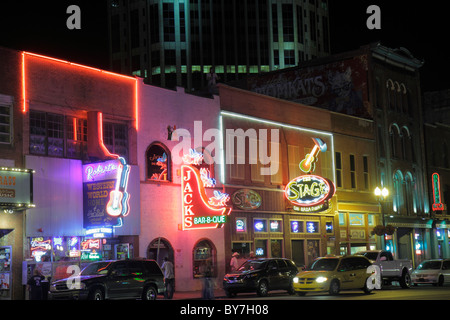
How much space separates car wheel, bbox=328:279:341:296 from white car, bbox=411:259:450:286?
9467 mm

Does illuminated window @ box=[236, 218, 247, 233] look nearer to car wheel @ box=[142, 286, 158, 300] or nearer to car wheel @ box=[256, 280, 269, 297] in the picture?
car wheel @ box=[256, 280, 269, 297]

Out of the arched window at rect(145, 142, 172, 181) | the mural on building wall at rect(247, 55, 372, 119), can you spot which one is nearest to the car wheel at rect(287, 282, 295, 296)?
the arched window at rect(145, 142, 172, 181)

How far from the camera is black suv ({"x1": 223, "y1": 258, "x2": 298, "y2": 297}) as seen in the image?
1182 inches

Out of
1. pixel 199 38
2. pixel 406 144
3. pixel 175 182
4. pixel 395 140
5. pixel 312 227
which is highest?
pixel 199 38

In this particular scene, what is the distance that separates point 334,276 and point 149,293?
7766mm

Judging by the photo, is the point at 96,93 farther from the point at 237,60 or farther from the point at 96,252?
the point at 237,60

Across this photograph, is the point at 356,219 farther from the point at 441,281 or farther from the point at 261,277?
the point at 261,277

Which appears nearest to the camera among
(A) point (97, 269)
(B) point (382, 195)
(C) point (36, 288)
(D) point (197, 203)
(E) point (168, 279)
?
(C) point (36, 288)

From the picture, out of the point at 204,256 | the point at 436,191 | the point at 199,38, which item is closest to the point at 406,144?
the point at 436,191

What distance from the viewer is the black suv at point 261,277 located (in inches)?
1182

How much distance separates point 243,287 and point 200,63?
325 feet

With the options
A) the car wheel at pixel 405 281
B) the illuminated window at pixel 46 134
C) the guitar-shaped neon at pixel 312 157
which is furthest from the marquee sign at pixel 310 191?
the illuminated window at pixel 46 134

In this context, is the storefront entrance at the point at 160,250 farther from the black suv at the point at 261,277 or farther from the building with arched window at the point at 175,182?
the black suv at the point at 261,277

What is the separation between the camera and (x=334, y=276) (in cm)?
2878
